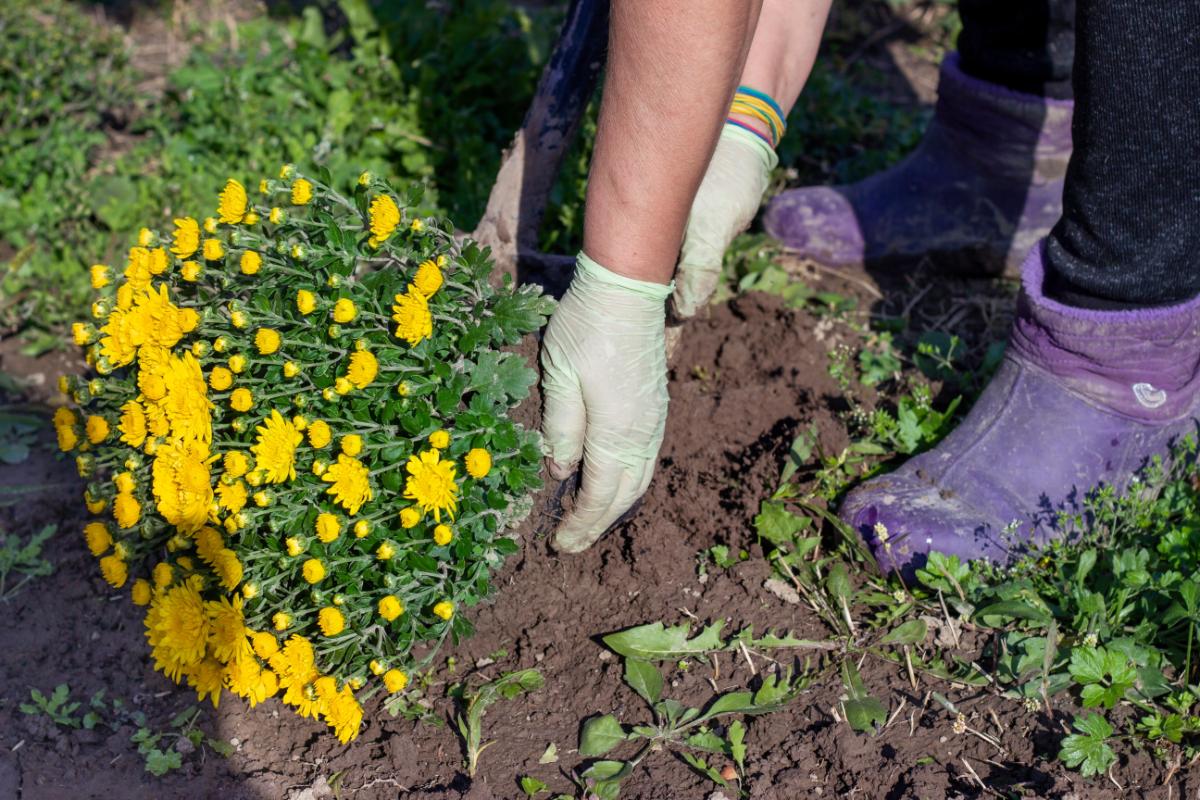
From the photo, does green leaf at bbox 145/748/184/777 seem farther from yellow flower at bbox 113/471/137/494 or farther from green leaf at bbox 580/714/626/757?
green leaf at bbox 580/714/626/757

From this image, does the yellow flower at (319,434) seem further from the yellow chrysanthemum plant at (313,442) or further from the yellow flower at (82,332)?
the yellow flower at (82,332)

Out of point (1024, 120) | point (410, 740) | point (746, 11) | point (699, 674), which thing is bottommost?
point (410, 740)

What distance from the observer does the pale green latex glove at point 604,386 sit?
1952 mm

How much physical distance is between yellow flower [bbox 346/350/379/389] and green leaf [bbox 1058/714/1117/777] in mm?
1288

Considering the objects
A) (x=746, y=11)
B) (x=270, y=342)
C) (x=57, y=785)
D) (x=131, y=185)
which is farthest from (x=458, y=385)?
(x=131, y=185)

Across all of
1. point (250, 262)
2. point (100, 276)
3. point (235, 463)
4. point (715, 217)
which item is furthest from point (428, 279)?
point (715, 217)

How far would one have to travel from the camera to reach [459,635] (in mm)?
1927

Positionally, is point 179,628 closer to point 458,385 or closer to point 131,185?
point 458,385

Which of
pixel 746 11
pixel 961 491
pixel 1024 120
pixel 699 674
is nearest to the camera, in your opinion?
pixel 746 11

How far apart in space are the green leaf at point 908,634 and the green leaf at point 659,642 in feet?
1.08

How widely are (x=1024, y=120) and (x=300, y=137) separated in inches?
84.4

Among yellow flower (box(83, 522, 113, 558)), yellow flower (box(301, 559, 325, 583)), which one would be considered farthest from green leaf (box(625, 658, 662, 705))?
yellow flower (box(83, 522, 113, 558))

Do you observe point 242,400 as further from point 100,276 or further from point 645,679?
point 645,679

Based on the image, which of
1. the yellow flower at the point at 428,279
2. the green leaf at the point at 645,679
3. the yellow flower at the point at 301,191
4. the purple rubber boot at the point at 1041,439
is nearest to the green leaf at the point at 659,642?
the green leaf at the point at 645,679
